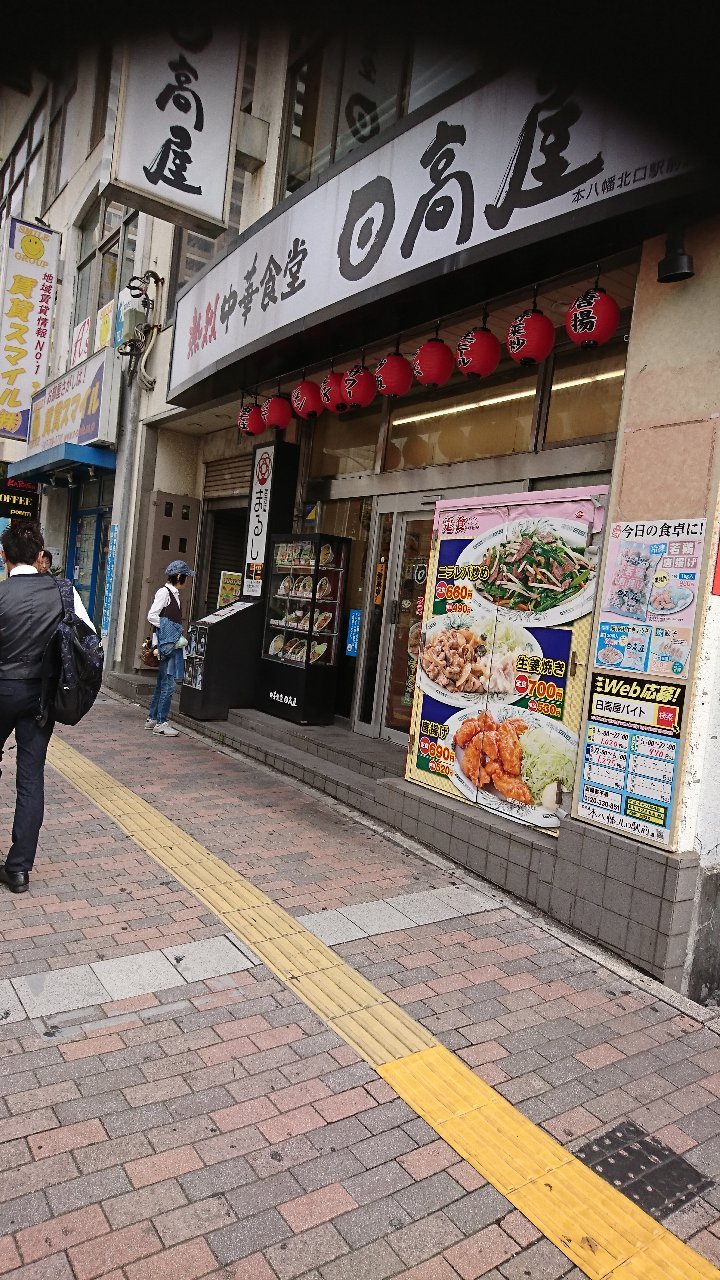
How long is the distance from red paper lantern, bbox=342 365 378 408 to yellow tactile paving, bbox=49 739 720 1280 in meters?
4.64

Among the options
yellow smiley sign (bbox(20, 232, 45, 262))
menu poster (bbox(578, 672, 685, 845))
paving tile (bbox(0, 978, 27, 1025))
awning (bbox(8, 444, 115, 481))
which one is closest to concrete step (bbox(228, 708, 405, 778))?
menu poster (bbox(578, 672, 685, 845))

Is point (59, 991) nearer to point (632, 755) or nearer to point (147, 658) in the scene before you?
point (632, 755)

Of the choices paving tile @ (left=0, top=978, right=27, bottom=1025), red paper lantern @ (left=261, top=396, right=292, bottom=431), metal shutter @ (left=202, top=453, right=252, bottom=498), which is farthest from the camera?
metal shutter @ (left=202, top=453, right=252, bottom=498)

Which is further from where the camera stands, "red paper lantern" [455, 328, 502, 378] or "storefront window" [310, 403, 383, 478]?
"storefront window" [310, 403, 383, 478]

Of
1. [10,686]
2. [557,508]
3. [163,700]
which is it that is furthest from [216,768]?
[557,508]

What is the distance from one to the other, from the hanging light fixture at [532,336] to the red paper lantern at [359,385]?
6.40 feet

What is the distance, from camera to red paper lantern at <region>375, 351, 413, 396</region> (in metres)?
6.82

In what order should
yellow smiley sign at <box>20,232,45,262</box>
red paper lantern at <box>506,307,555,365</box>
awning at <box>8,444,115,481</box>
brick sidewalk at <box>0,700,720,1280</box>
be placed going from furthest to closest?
yellow smiley sign at <box>20,232,45,262</box> → awning at <box>8,444,115,481</box> → red paper lantern at <box>506,307,555,365</box> → brick sidewalk at <box>0,700,720,1280</box>

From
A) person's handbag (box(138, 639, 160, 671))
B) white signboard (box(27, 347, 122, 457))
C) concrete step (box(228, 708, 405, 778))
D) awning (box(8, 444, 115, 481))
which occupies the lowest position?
concrete step (box(228, 708, 405, 778))

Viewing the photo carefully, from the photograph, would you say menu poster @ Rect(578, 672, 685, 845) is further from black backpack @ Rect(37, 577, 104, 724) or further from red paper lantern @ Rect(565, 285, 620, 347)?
black backpack @ Rect(37, 577, 104, 724)

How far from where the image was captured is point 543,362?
6.47m

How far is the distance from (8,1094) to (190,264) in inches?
458

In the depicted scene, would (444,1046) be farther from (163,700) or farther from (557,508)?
(163,700)

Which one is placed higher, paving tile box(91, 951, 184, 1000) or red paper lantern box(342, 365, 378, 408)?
red paper lantern box(342, 365, 378, 408)
